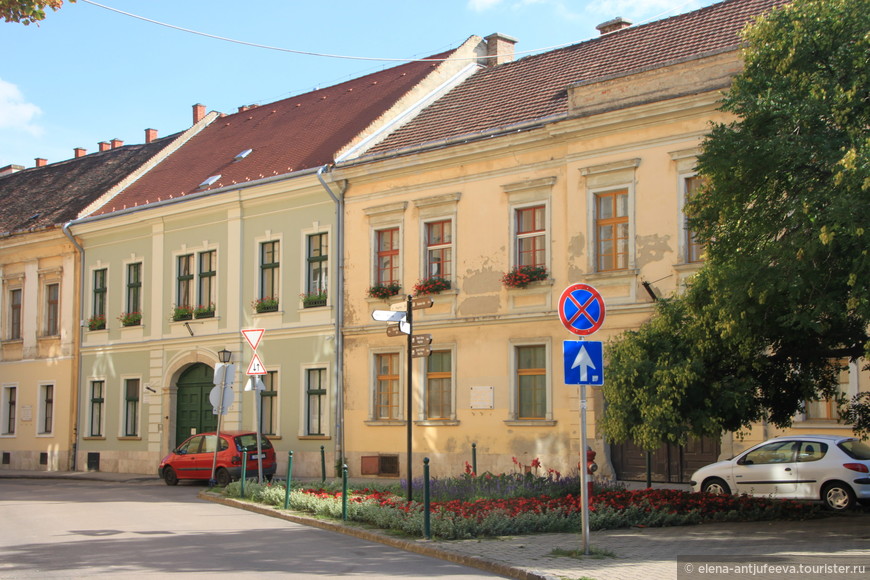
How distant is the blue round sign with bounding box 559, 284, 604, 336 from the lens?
11.9 meters

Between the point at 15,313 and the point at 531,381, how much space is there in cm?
2233

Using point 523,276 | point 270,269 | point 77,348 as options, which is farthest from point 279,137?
point 523,276

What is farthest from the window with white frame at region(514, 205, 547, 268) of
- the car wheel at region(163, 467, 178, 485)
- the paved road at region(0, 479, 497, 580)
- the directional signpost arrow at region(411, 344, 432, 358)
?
the car wheel at region(163, 467, 178, 485)

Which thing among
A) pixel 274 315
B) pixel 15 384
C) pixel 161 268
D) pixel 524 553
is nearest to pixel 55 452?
pixel 15 384

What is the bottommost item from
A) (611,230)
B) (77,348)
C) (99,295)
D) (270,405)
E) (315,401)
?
(270,405)

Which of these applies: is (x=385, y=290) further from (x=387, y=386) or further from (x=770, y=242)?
(x=770, y=242)

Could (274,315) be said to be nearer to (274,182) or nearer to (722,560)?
(274,182)

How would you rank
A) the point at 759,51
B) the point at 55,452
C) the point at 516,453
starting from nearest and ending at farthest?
the point at 759,51 < the point at 516,453 < the point at 55,452

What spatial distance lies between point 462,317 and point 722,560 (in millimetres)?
14477

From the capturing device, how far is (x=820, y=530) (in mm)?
13906

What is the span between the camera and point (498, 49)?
31.4 metres

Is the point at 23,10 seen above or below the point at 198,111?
below

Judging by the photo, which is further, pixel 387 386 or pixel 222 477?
pixel 387 386

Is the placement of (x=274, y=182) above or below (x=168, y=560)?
above
